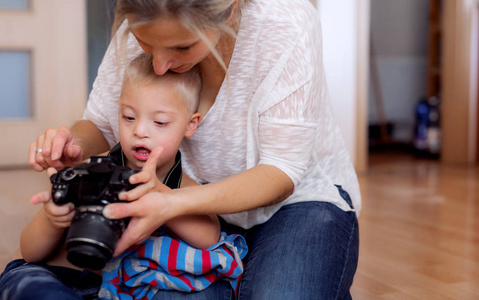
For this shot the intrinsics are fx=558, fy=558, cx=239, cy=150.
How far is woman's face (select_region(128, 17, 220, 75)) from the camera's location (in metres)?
0.78

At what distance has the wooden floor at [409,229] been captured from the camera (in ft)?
4.27

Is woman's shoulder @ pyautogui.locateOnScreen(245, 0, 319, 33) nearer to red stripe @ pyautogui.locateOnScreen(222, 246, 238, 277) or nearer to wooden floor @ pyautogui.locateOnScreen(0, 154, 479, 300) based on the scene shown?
red stripe @ pyautogui.locateOnScreen(222, 246, 238, 277)

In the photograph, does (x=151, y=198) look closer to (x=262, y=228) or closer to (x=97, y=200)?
(x=97, y=200)

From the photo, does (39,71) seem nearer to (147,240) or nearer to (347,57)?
(347,57)

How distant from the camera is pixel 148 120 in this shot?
3.00 ft

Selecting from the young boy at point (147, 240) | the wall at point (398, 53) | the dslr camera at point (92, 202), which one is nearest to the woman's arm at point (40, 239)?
the young boy at point (147, 240)

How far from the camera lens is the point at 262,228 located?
105 centimetres

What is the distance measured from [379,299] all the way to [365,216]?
0.84 metres

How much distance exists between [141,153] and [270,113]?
0.75 feet

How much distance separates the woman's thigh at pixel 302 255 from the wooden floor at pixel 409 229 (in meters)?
0.29

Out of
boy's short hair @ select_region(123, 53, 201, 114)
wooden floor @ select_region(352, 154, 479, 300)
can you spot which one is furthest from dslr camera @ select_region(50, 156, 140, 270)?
wooden floor @ select_region(352, 154, 479, 300)

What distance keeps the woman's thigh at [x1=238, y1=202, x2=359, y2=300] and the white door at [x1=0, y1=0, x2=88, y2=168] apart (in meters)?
2.09

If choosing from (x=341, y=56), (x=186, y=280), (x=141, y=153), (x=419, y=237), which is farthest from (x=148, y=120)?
(x=341, y=56)

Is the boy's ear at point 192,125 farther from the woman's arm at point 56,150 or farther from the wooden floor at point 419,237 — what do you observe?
the wooden floor at point 419,237
